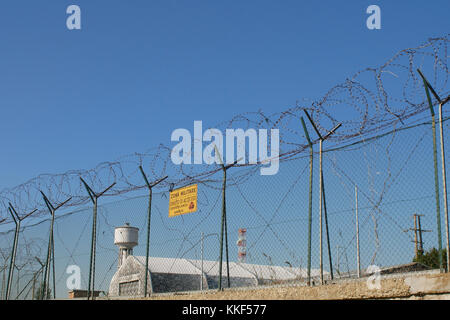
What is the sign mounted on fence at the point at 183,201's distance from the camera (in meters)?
9.10

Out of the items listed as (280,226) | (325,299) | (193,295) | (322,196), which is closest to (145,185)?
(193,295)

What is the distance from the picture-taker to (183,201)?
9.33 metres

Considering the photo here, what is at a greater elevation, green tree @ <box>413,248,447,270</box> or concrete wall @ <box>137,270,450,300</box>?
green tree @ <box>413,248,447,270</box>

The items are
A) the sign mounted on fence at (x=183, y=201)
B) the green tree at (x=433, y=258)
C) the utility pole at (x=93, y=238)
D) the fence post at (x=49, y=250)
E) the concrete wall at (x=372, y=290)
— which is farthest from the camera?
the fence post at (x=49, y=250)

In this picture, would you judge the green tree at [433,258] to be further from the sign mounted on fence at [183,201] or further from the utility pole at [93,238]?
the utility pole at [93,238]

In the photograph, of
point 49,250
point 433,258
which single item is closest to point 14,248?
point 49,250

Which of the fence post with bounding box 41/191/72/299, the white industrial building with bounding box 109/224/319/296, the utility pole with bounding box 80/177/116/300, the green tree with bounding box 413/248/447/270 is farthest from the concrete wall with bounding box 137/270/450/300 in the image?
the fence post with bounding box 41/191/72/299

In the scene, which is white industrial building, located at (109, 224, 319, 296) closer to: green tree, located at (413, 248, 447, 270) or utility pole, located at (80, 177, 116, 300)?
utility pole, located at (80, 177, 116, 300)

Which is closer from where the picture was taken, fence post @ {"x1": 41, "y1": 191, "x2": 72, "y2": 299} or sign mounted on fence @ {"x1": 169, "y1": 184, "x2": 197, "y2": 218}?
sign mounted on fence @ {"x1": 169, "y1": 184, "x2": 197, "y2": 218}

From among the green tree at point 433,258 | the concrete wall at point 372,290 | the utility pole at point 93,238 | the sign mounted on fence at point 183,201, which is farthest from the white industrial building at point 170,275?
the green tree at point 433,258

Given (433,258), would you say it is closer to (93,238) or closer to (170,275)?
(93,238)

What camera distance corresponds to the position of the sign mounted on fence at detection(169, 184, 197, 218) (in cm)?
910

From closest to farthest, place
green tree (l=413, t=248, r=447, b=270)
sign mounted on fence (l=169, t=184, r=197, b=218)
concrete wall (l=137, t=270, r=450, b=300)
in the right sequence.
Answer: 1. concrete wall (l=137, t=270, r=450, b=300)
2. green tree (l=413, t=248, r=447, b=270)
3. sign mounted on fence (l=169, t=184, r=197, b=218)
